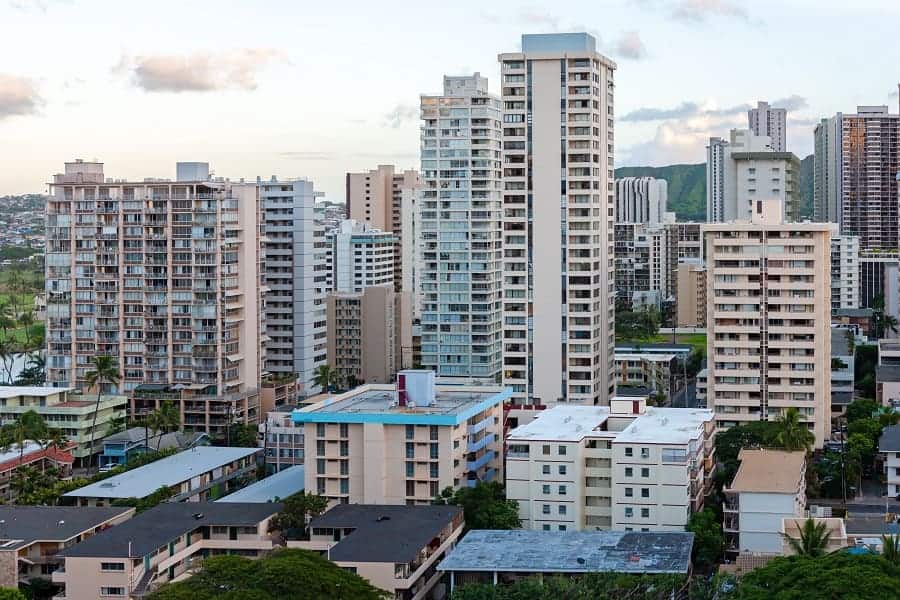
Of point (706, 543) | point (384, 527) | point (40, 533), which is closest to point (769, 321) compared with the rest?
point (706, 543)

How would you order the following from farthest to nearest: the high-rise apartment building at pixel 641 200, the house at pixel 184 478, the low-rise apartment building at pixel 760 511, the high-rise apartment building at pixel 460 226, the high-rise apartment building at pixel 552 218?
the high-rise apartment building at pixel 641 200 → the high-rise apartment building at pixel 460 226 → the high-rise apartment building at pixel 552 218 → the house at pixel 184 478 → the low-rise apartment building at pixel 760 511

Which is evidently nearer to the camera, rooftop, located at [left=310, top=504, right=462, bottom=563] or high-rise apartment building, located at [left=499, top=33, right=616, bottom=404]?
rooftop, located at [left=310, top=504, right=462, bottom=563]

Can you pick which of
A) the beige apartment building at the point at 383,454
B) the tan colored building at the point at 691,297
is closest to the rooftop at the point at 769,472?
the beige apartment building at the point at 383,454

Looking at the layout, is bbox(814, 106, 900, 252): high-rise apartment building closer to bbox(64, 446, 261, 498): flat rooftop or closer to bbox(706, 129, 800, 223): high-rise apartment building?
bbox(706, 129, 800, 223): high-rise apartment building

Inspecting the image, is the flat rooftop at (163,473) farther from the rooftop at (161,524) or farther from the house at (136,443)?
the rooftop at (161,524)

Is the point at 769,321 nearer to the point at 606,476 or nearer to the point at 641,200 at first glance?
the point at 606,476

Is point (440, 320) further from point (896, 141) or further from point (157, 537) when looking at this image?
point (896, 141)

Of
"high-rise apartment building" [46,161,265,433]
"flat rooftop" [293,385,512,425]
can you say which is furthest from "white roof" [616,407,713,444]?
"high-rise apartment building" [46,161,265,433]
